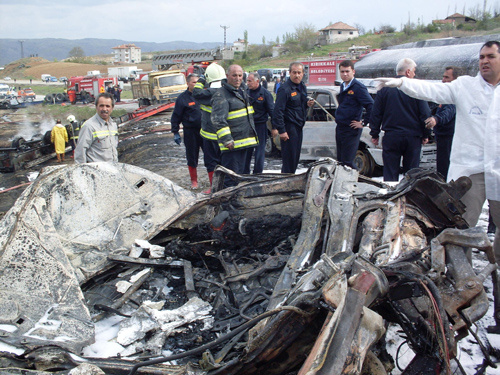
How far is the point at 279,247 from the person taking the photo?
3404mm

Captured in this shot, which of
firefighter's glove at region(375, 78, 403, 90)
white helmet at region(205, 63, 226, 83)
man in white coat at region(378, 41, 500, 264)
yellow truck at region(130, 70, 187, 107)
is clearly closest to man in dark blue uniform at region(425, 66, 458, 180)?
man in white coat at region(378, 41, 500, 264)

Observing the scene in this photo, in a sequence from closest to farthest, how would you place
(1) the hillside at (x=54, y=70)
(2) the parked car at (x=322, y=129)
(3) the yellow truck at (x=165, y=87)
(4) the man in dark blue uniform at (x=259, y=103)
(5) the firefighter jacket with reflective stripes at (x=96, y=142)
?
(5) the firefighter jacket with reflective stripes at (x=96, y=142)
(4) the man in dark blue uniform at (x=259, y=103)
(2) the parked car at (x=322, y=129)
(3) the yellow truck at (x=165, y=87)
(1) the hillside at (x=54, y=70)

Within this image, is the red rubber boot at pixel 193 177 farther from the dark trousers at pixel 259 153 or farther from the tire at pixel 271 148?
the tire at pixel 271 148

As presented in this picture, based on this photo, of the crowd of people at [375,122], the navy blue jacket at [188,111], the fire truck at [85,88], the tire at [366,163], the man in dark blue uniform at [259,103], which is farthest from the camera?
the fire truck at [85,88]

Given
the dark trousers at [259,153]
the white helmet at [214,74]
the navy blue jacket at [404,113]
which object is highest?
the white helmet at [214,74]

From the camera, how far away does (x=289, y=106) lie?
19.8 ft

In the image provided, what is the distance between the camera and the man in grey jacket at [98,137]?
4.52 meters

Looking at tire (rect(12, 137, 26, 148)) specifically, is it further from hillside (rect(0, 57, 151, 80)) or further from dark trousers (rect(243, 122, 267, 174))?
→ hillside (rect(0, 57, 151, 80))

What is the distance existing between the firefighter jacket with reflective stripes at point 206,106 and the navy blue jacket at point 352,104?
188 centimetres

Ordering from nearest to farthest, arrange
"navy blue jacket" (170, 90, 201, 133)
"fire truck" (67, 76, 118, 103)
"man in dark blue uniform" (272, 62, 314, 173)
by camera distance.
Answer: "man in dark blue uniform" (272, 62, 314, 173) < "navy blue jacket" (170, 90, 201, 133) < "fire truck" (67, 76, 118, 103)

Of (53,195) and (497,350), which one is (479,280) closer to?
(497,350)

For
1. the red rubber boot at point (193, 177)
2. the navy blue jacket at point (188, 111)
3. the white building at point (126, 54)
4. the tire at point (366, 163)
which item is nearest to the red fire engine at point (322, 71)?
the tire at point (366, 163)

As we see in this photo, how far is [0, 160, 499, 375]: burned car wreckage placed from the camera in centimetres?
195

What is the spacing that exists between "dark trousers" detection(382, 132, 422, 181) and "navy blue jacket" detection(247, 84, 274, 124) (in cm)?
189
